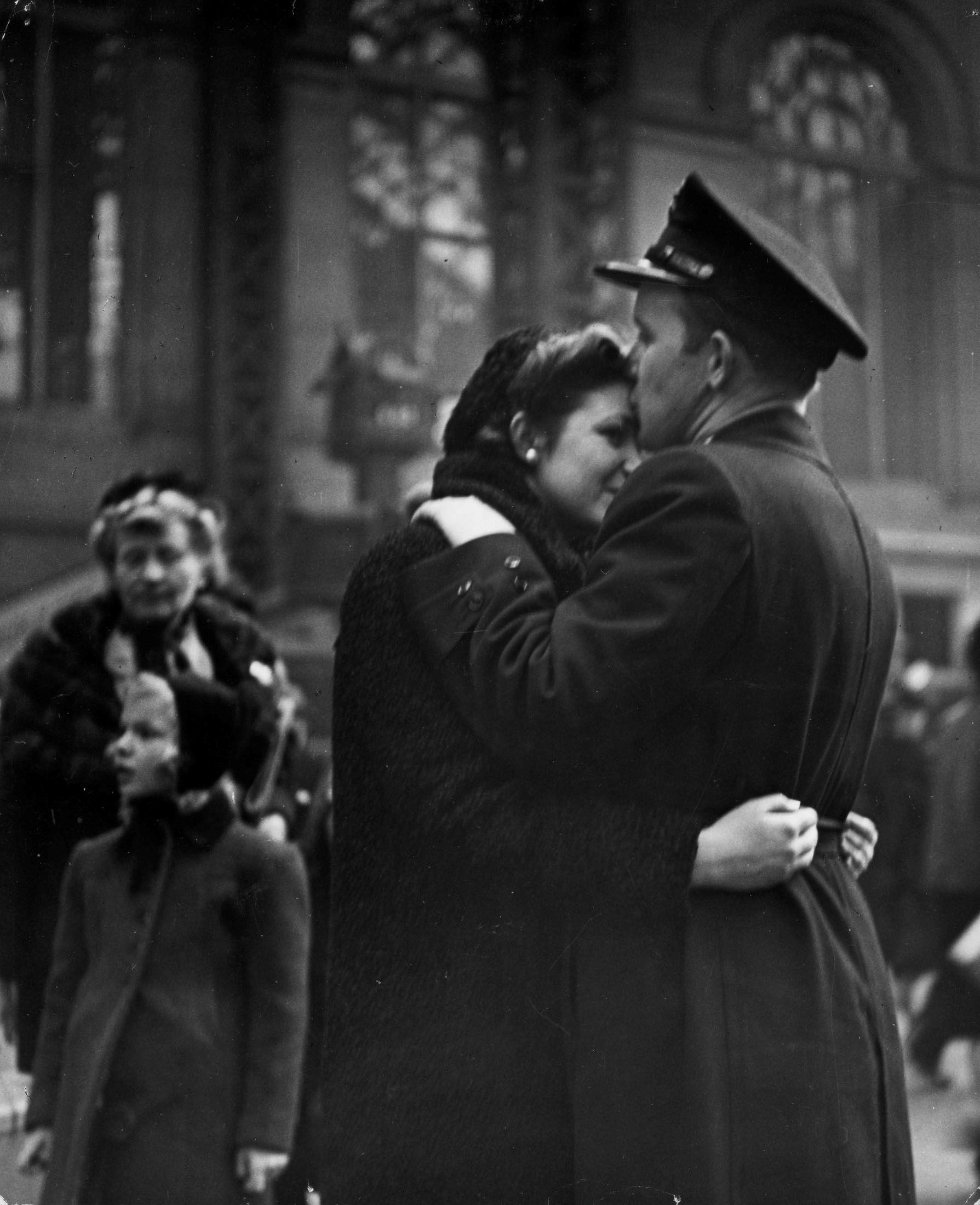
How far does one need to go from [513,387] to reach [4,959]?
1.59 m

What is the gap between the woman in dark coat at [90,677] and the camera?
306cm

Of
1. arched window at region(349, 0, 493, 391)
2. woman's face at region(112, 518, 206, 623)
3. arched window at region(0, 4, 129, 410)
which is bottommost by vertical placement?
woman's face at region(112, 518, 206, 623)

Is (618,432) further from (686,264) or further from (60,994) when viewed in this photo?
(60,994)

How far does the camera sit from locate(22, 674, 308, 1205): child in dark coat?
2.87 m

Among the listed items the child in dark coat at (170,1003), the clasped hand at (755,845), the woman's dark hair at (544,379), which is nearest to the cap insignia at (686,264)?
the woman's dark hair at (544,379)

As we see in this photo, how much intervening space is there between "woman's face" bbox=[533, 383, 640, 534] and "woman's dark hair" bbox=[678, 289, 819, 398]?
19 centimetres

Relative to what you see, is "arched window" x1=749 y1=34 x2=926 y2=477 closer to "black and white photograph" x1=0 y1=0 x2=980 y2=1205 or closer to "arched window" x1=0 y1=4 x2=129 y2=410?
"black and white photograph" x1=0 y1=0 x2=980 y2=1205

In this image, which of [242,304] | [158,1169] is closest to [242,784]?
[158,1169]

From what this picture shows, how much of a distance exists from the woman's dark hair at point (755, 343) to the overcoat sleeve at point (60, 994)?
1603mm

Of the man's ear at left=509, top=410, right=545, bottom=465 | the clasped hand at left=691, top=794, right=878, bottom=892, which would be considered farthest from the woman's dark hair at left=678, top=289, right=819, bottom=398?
the clasped hand at left=691, top=794, right=878, bottom=892

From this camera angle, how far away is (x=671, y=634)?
1.99 metres

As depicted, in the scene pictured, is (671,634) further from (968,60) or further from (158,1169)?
(968,60)

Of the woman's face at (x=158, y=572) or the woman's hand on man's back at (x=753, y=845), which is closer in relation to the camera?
the woman's hand on man's back at (x=753, y=845)

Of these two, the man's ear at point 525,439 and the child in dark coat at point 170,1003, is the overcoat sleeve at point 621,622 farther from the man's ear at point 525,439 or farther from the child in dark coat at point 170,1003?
the child in dark coat at point 170,1003
